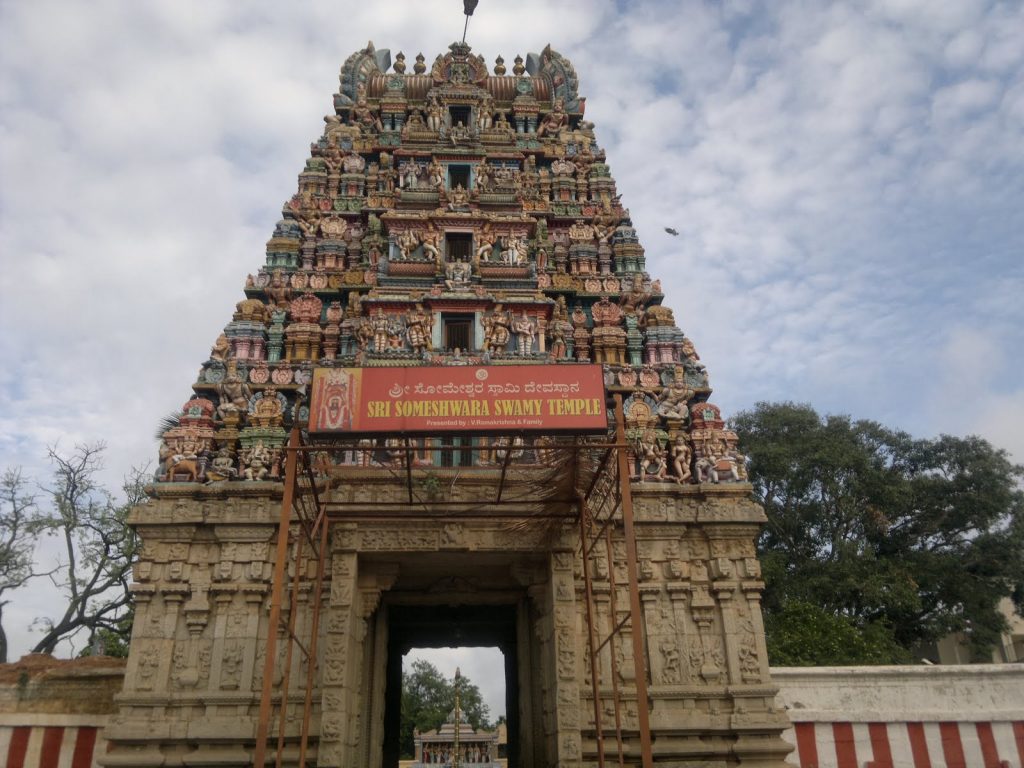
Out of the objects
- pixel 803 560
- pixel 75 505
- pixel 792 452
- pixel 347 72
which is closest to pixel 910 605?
pixel 803 560

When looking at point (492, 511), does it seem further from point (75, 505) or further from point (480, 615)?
point (75, 505)

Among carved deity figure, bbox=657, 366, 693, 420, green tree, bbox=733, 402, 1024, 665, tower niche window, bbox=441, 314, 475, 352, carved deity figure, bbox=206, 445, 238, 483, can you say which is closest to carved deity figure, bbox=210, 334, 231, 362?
carved deity figure, bbox=206, 445, 238, 483

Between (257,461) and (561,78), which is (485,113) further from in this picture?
(257,461)

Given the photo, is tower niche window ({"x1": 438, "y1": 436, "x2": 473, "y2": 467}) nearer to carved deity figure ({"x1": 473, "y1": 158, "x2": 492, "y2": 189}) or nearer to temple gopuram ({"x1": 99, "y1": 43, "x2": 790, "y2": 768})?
temple gopuram ({"x1": 99, "y1": 43, "x2": 790, "y2": 768})

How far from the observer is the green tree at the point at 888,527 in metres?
28.2

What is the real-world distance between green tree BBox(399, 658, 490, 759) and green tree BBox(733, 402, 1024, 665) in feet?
86.4

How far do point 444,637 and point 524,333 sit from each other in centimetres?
808

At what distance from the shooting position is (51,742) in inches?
547

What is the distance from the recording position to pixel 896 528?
31.4m

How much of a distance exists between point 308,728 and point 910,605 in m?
22.9

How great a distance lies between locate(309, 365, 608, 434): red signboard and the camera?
11.1m

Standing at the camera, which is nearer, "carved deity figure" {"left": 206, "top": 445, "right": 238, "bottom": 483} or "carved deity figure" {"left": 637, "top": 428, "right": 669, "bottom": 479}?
"carved deity figure" {"left": 206, "top": 445, "right": 238, "bottom": 483}

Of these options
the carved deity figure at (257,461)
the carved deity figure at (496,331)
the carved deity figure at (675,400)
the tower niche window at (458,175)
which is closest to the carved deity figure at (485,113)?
the tower niche window at (458,175)

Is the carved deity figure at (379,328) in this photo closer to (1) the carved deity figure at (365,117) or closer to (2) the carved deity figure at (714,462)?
(2) the carved deity figure at (714,462)
